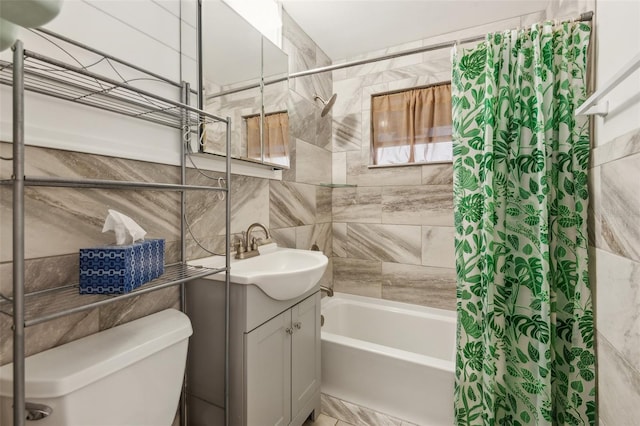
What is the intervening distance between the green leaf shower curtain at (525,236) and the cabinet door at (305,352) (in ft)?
2.39

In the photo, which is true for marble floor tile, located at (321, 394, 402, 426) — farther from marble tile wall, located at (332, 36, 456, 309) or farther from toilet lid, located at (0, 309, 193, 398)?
toilet lid, located at (0, 309, 193, 398)

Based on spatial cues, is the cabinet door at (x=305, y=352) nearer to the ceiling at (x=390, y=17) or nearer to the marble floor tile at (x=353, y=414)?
the marble floor tile at (x=353, y=414)

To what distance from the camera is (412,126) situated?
238 centimetres

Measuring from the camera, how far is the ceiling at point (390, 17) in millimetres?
1937

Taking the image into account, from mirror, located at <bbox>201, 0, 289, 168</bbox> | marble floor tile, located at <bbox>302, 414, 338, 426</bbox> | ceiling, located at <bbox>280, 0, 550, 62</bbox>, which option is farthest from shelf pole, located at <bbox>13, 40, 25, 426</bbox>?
ceiling, located at <bbox>280, 0, 550, 62</bbox>

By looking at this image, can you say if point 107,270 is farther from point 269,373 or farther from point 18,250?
point 269,373

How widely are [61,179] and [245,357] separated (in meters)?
0.86

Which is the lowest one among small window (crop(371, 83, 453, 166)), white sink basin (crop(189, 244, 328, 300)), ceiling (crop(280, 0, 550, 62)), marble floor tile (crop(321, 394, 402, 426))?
marble floor tile (crop(321, 394, 402, 426))

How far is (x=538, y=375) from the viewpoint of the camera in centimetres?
130

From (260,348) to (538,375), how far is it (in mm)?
1226

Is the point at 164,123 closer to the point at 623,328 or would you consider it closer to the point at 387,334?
the point at 623,328

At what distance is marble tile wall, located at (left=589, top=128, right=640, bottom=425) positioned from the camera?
88 centimetres

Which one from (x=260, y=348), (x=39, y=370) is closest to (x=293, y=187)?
(x=260, y=348)

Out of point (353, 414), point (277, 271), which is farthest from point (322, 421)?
point (277, 271)
